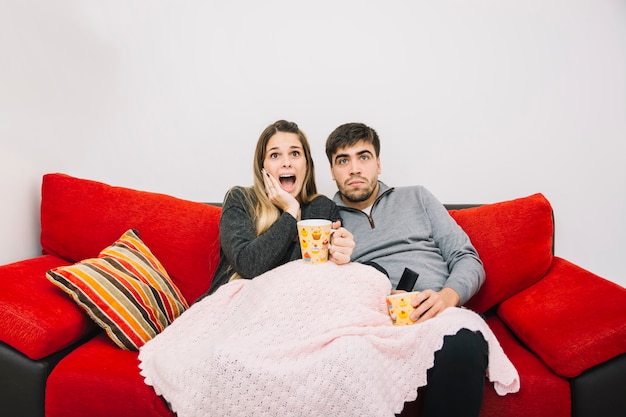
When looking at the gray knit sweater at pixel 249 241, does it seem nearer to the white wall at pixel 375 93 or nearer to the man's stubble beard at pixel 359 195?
the man's stubble beard at pixel 359 195

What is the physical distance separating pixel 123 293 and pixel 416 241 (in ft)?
3.44

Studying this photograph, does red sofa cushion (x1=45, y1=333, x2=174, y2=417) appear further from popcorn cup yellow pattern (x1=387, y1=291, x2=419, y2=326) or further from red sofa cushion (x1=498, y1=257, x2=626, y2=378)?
red sofa cushion (x1=498, y1=257, x2=626, y2=378)

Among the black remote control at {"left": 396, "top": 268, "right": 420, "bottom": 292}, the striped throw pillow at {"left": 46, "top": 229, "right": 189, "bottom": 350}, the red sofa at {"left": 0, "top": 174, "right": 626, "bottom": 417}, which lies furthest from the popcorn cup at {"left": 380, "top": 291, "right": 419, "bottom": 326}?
the striped throw pillow at {"left": 46, "top": 229, "right": 189, "bottom": 350}

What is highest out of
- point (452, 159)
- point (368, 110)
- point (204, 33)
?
point (204, 33)

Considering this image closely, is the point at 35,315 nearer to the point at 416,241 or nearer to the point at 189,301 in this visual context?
the point at 189,301

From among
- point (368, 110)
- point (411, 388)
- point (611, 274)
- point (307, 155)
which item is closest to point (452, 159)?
point (368, 110)

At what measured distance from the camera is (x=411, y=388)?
3.94 feet

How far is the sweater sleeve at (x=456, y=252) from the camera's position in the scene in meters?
1.57

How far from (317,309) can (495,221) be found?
88 centimetres

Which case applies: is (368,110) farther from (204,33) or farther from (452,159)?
(204,33)

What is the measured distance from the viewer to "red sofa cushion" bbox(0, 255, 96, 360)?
1.30 m

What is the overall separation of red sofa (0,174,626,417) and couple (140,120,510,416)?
0.16 meters

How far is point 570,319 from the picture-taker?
1392 mm

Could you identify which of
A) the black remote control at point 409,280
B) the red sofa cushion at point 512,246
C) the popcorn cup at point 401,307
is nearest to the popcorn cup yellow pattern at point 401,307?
the popcorn cup at point 401,307
